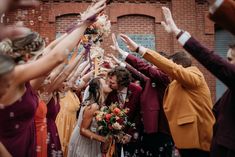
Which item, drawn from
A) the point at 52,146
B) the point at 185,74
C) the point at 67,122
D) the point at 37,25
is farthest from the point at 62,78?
the point at 37,25

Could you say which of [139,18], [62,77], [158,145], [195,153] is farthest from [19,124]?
[139,18]

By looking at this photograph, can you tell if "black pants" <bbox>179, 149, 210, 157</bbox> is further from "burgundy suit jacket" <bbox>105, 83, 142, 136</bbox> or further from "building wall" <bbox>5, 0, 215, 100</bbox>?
→ "building wall" <bbox>5, 0, 215, 100</bbox>

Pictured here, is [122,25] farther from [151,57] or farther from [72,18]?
[151,57]

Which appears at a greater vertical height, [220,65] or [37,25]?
[220,65]

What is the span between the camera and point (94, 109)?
27.0 ft

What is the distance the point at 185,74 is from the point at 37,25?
12649 millimetres

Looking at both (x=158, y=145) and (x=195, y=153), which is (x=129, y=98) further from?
(x=195, y=153)

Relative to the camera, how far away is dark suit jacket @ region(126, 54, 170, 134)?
7781mm

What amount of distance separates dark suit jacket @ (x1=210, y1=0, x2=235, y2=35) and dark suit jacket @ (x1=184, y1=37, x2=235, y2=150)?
1.58 m

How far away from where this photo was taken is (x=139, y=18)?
18.8 m

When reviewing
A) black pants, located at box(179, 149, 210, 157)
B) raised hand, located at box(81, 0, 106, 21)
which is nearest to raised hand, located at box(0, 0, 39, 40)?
raised hand, located at box(81, 0, 106, 21)

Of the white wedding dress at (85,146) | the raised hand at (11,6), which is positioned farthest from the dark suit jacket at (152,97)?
Answer: the raised hand at (11,6)

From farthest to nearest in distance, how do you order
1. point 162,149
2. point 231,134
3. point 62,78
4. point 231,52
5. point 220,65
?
point 162,149 < point 62,78 < point 231,52 < point 231,134 < point 220,65

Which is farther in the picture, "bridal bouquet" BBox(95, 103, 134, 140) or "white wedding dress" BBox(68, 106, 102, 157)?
"white wedding dress" BBox(68, 106, 102, 157)
